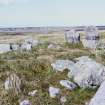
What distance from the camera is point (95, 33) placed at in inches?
1925

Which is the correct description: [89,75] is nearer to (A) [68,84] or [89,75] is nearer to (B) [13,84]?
(A) [68,84]

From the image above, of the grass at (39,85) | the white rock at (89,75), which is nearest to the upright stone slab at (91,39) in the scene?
the grass at (39,85)

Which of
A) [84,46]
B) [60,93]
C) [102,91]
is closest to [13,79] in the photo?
[60,93]

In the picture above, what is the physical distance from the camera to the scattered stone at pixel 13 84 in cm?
1812

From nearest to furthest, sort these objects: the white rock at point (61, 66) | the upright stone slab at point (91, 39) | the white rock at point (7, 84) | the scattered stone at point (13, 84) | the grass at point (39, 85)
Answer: the grass at point (39, 85)
the scattered stone at point (13, 84)
the white rock at point (7, 84)
the white rock at point (61, 66)
the upright stone slab at point (91, 39)

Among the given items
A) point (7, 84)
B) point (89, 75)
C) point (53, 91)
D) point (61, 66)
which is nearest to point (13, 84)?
point (7, 84)

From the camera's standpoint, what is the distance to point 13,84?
60.0 feet

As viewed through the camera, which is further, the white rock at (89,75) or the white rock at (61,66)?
the white rock at (61,66)

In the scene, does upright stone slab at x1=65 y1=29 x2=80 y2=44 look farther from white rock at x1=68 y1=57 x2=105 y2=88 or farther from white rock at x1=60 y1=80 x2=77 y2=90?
white rock at x1=60 y1=80 x2=77 y2=90

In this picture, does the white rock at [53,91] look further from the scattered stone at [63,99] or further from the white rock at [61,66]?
the white rock at [61,66]

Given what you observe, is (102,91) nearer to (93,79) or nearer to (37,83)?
(93,79)

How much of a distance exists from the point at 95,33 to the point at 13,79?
104ft

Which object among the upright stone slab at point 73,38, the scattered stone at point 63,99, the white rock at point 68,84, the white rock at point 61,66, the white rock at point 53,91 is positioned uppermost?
the white rock at point 61,66

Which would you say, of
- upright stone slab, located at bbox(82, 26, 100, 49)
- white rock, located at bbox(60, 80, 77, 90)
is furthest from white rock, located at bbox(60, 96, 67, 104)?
upright stone slab, located at bbox(82, 26, 100, 49)
